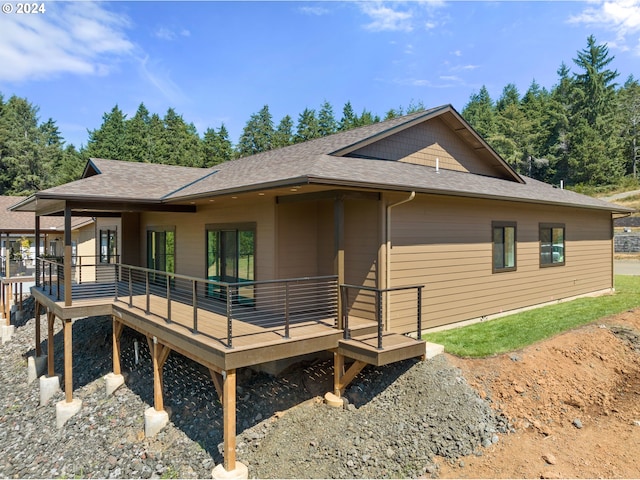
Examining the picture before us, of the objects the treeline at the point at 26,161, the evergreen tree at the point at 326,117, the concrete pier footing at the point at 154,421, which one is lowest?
the concrete pier footing at the point at 154,421

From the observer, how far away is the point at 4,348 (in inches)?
617

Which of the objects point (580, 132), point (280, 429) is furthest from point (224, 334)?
point (580, 132)

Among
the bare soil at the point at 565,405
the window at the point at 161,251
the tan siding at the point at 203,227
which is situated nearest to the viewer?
the bare soil at the point at 565,405

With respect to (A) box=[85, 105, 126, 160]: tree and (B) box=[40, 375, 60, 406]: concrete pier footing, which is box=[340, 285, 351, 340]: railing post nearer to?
(B) box=[40, 375, 60, 406]: concrete pier footing

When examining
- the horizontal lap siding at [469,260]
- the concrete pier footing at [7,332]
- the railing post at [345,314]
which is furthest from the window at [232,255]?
the concrete pier footing at [7,332]

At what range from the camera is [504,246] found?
10.7 m

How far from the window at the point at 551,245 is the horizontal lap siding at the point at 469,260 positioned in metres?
0.20

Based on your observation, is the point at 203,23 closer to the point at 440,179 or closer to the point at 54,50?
the point at 54,50

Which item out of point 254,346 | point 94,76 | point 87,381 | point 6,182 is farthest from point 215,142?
point 254,346

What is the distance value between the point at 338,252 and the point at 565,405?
15.0 ft

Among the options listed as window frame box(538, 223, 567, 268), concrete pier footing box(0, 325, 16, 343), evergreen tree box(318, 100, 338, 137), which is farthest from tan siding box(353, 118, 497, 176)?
evergreen tree box(318, 100, 338, 137)

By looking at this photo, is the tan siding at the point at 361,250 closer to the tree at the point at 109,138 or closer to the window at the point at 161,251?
the window at the point at 161,251

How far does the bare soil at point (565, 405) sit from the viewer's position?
570cm

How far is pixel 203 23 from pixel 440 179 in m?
8.74
